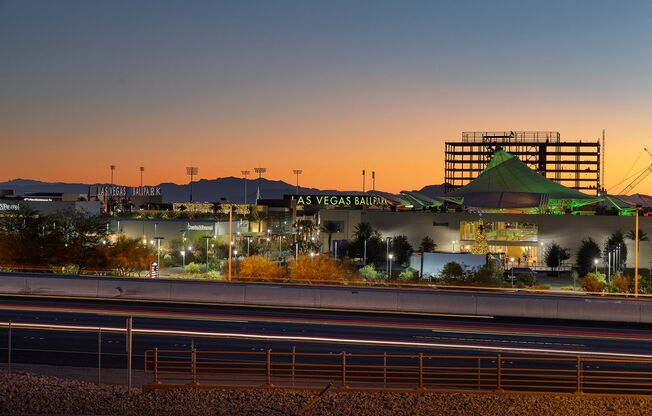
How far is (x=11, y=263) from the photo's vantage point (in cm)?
6056

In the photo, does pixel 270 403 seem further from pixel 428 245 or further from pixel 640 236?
pixel 428 245

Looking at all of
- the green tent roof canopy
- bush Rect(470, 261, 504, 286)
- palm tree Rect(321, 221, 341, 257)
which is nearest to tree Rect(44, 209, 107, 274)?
bush Rect(470, 261, 504, 286)

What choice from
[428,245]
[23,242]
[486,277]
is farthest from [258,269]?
[428,245]

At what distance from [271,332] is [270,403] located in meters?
A: 10.1

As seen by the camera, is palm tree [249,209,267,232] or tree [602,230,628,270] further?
palm tree [249,209,267,232]

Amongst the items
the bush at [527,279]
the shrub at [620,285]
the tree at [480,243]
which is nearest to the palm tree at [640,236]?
the tree at [480,243]

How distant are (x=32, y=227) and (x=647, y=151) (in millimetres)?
134018

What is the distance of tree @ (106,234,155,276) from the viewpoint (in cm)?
6512

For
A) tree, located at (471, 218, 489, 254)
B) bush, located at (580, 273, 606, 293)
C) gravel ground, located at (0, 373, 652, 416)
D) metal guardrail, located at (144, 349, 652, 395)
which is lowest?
gravel ground, located at (0, 373, 652, 416)

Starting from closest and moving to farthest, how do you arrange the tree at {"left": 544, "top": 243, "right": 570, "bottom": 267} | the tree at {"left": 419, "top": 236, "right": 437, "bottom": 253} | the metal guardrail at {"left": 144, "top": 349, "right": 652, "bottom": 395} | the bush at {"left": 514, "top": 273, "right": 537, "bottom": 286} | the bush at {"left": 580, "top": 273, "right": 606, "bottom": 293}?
the metal guardrail at {"left": 144, "top": 349, "right": 652, "bottom": 395}, the bush at {"left": 580, "top": 273, "right": 606, "bottom": 293}, the bush at {"left": 514, "top": 273, "right": 537, "bottom": 286}, the tree at {"left": 544, "top": 243, "right": 570, "bottom": 267}, the tree at {"left": 419, "top": 236, "right": 437, "bottom": 253}

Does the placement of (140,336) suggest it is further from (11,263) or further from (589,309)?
(11,263)

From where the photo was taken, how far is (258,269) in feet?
189

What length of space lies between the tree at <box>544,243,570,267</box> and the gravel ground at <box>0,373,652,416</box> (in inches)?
2447

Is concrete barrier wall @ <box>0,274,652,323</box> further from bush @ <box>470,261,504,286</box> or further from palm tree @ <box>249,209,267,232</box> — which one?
palm tree @ <box>249,209,267,232</box>
